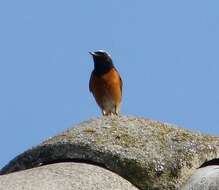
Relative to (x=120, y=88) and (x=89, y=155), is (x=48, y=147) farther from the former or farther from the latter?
(x=120, y=88)

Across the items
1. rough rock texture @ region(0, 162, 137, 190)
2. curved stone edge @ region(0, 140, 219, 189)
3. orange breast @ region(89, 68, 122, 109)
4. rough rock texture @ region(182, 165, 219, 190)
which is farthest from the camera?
orange breast @ region(89, 68, 122, 109)

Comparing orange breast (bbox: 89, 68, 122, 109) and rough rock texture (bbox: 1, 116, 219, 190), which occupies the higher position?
orange breast (bbox: 89, 68, 122, 109)

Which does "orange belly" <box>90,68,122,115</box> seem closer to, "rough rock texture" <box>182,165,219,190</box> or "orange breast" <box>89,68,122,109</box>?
"orange breast" <box>89,68,122,109</box>

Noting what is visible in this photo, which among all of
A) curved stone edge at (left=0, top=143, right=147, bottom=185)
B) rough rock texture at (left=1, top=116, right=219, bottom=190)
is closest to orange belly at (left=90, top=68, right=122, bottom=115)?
rough rock texture at (left=1, top=116, right=219, bottom=190)

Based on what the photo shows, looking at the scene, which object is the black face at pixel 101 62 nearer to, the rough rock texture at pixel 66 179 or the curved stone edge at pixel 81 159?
the curved stone edge at pixel 81 159

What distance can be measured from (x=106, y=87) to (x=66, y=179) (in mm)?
7485

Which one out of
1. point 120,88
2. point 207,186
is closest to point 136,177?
point 207,186

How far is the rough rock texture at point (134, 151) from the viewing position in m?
6.22

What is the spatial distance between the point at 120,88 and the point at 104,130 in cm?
677

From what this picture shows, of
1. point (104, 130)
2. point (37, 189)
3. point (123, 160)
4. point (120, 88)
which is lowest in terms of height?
point (37, 189)

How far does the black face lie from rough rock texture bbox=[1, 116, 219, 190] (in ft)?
20.8

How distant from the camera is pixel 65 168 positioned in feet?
19.5

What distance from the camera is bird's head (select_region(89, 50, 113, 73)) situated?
43.6ft

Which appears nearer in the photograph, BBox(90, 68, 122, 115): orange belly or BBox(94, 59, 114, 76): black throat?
BBox(90, 68, 122, 115): orange belly
